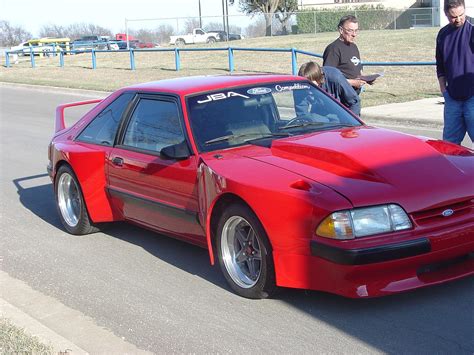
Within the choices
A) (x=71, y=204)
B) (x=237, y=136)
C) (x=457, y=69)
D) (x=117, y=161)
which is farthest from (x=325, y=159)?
(x=71, y=204)

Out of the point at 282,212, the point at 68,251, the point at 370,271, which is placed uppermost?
the point at 282,212

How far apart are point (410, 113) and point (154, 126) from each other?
28.0 ft

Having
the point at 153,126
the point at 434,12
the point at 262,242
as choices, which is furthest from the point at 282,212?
the point at 434,12

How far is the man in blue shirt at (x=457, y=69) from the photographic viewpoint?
7035mm

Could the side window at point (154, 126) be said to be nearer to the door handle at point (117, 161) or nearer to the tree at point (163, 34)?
the door handle at point (117, 161)

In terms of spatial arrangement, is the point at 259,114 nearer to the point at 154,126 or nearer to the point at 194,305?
the point at 154,126

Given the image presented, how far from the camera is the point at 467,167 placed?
15.9 ft

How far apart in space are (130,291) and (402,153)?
210 cm

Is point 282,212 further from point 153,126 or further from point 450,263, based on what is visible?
point 153,126

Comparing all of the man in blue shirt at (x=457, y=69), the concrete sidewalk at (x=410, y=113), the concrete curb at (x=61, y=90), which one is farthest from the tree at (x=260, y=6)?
the man in blue shirt at (x=457, y=69)

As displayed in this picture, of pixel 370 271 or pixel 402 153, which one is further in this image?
pixel 402 153

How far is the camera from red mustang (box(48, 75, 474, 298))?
4340 mm

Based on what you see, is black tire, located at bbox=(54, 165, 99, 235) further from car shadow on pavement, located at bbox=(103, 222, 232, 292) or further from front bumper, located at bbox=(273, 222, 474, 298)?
front bumper, located at bbox=(273, 222, 474, 298)

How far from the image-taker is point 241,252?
503 cm
